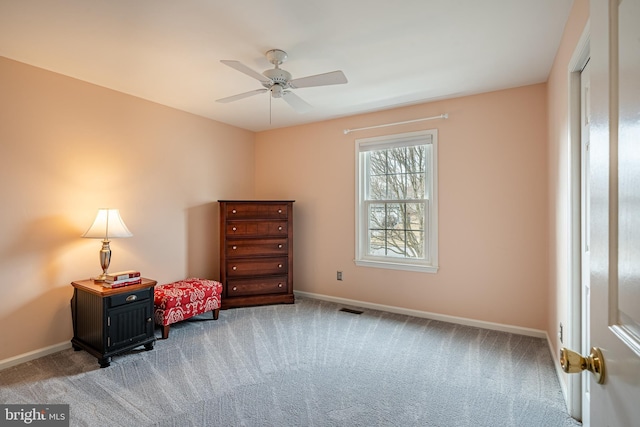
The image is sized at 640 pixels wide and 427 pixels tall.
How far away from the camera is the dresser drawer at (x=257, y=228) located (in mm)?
4121

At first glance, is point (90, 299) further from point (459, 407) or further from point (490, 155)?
point (490, 155)

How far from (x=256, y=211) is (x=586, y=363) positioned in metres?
3.80

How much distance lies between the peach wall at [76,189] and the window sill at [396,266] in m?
2.16

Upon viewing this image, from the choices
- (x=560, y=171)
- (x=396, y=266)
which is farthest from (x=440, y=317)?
(x=560, y=171)

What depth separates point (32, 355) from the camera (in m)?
2.72

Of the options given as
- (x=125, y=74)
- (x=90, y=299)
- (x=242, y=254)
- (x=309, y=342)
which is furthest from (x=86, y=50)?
(x=309, y=342)

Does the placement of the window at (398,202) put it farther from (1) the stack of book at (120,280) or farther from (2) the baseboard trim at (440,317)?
(1) the stack of book at (120,280)

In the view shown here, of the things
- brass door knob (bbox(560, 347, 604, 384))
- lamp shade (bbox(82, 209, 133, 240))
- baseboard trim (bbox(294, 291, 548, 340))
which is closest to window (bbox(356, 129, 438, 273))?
baseboard trim (bbox(294, 291, 548, 340))

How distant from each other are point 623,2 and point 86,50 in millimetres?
3199

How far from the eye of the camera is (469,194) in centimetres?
347

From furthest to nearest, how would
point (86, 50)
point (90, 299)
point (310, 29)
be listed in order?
point (90, 299)
point (86, 50)
point (310, 29)

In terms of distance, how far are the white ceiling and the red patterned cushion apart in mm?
2148

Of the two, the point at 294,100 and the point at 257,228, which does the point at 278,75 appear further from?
the point at 257,228

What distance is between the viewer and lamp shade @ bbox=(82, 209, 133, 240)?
2.85m
